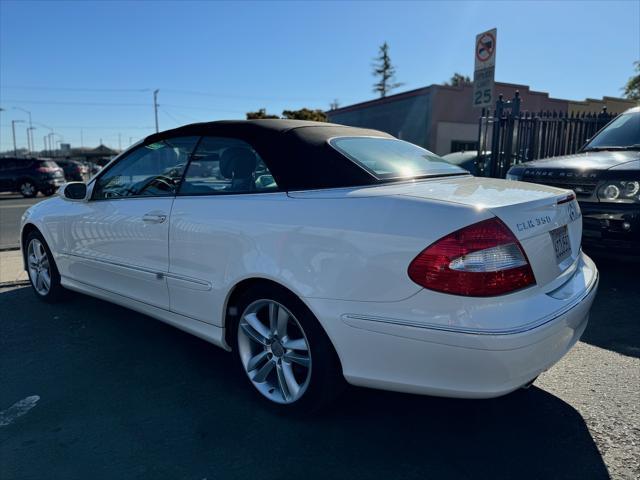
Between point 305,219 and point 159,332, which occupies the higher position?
point 305,219

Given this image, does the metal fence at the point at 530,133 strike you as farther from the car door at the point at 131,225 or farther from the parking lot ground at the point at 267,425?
the car door at the point at 131,225

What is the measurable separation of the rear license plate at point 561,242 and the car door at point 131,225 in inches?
89.4

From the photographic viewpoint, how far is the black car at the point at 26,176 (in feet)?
64.3

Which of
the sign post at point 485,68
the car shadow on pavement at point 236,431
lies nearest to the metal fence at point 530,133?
the sign post at point 485,68

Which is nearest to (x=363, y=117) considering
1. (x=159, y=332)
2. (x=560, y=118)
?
(x=560, y=118)

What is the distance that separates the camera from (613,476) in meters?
2.22

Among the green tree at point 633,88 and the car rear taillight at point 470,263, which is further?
Answer: the green tree at point 633,88

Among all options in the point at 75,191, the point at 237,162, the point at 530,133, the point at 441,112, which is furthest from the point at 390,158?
the point at 441,112

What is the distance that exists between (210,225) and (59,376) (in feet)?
4.81

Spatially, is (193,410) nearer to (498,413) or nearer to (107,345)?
(107,345)

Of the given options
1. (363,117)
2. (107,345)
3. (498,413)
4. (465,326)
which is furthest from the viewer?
(363,117)

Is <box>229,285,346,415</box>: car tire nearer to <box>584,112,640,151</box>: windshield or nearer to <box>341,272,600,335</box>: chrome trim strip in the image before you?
<box>341,272,600,335</box>: chrome trim strip

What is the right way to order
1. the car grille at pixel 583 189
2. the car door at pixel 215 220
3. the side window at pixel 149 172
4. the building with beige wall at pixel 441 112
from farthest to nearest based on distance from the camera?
the building with beige wall at pixel 441 112 → the car grille at pixel 583 189 → the side window at pixel 149 172 → the car door at pixel 215 220

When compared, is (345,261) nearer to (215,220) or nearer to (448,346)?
(448,346)
